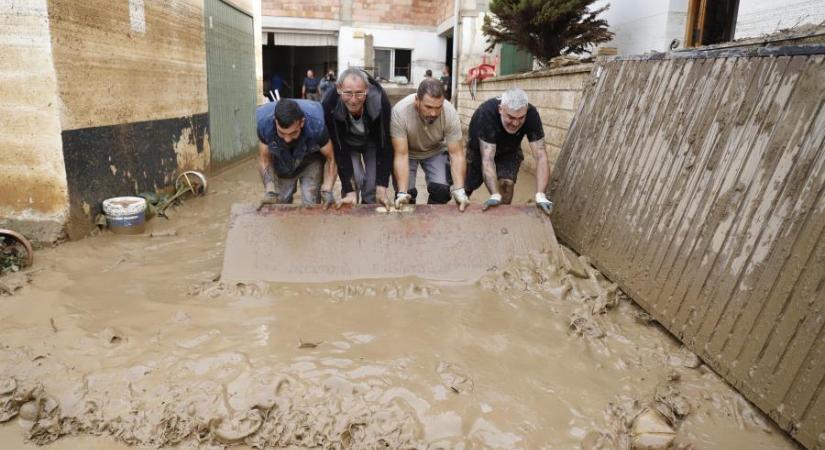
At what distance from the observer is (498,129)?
4.26 metres

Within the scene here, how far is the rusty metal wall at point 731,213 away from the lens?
2154mm

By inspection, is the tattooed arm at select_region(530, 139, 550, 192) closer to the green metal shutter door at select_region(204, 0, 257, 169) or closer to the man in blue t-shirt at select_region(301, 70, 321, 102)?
the green metal shutter door at select_region(204, 0, 257, 169)

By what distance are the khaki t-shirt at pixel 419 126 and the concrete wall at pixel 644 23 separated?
439 centimetres

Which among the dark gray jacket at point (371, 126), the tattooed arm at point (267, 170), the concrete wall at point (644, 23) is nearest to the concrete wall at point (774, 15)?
the concrete wall at point (644, 23)

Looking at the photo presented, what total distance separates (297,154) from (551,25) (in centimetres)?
633

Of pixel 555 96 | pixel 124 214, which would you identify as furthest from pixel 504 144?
pixel 555 96

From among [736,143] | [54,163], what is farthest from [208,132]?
[736,143]

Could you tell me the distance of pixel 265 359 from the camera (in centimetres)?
259

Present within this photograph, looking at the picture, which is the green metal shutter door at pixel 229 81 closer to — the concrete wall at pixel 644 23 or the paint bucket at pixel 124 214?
the paint bucket at pixel 124 214

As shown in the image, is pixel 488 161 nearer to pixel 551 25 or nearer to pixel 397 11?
pixel 551 25

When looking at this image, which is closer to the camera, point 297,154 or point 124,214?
point 297,154

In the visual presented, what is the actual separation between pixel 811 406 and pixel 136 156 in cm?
541

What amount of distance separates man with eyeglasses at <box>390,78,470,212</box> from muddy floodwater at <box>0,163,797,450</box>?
84cm

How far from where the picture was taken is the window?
18375 mm
